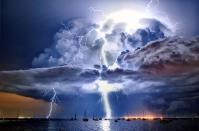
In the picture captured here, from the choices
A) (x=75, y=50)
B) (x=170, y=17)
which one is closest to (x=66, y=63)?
(x=75, y=50)

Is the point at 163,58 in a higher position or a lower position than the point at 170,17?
lower

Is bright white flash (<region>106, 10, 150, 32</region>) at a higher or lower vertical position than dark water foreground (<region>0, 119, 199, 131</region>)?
higher

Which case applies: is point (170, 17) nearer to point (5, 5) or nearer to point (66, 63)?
point (66, 63)

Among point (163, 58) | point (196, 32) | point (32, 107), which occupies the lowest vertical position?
point (32, 107)

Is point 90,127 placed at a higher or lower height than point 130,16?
lower

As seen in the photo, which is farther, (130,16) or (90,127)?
(90,127)

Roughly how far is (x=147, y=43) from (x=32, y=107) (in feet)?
12.9

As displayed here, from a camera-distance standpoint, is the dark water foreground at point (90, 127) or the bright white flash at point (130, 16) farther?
the dark water foreground at point (90, 127)

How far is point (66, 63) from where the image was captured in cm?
1038

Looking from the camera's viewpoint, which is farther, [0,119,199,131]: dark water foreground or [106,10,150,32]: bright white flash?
[0,119,199,131]: dark water foreground

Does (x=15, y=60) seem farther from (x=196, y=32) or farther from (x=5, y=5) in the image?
(x=196, y=32)

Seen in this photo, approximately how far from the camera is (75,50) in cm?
1040

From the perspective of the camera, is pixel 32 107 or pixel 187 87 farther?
pixel 32 107

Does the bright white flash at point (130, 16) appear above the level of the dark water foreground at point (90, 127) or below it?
above
